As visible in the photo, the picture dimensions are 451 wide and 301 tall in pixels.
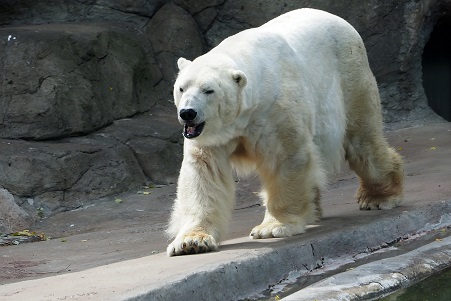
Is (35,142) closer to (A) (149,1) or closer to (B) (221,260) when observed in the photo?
(A) (149,1)

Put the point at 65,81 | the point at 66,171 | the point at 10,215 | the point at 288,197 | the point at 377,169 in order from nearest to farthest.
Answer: the point at 288,197, the point at 377,169, the point at 10,215, the point at 66,171, the point at 65,81

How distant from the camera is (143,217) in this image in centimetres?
822

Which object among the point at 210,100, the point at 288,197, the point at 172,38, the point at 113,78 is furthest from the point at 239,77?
the point at 172,38

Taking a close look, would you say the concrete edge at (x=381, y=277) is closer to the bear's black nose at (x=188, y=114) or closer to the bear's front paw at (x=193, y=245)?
the bear's front paw at (x=193, y=245)

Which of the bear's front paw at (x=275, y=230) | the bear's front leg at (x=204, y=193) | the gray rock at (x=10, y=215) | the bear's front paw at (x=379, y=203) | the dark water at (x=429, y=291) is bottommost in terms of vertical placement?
the gray rock at (x=10, y=215)

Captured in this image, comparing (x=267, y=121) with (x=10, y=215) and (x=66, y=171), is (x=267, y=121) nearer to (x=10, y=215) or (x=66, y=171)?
(x=10, y=215)

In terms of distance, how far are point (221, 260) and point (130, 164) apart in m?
4.70

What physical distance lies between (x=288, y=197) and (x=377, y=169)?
1281mm

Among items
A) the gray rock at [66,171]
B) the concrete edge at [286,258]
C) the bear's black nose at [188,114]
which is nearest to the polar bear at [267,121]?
the bear's black nose at [188,114]

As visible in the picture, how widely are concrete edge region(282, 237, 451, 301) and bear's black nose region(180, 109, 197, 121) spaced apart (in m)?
1.16

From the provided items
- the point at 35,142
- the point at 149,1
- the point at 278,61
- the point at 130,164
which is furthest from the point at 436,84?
the point at 278,61

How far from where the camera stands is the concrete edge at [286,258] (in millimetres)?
4238

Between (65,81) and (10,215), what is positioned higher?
(65,81)

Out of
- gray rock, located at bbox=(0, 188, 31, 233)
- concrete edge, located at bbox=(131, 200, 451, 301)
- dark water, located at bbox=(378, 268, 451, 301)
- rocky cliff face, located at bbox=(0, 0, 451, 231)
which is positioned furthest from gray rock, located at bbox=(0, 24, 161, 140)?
dark water, located at bbox=(378, 268, 451, 301)
